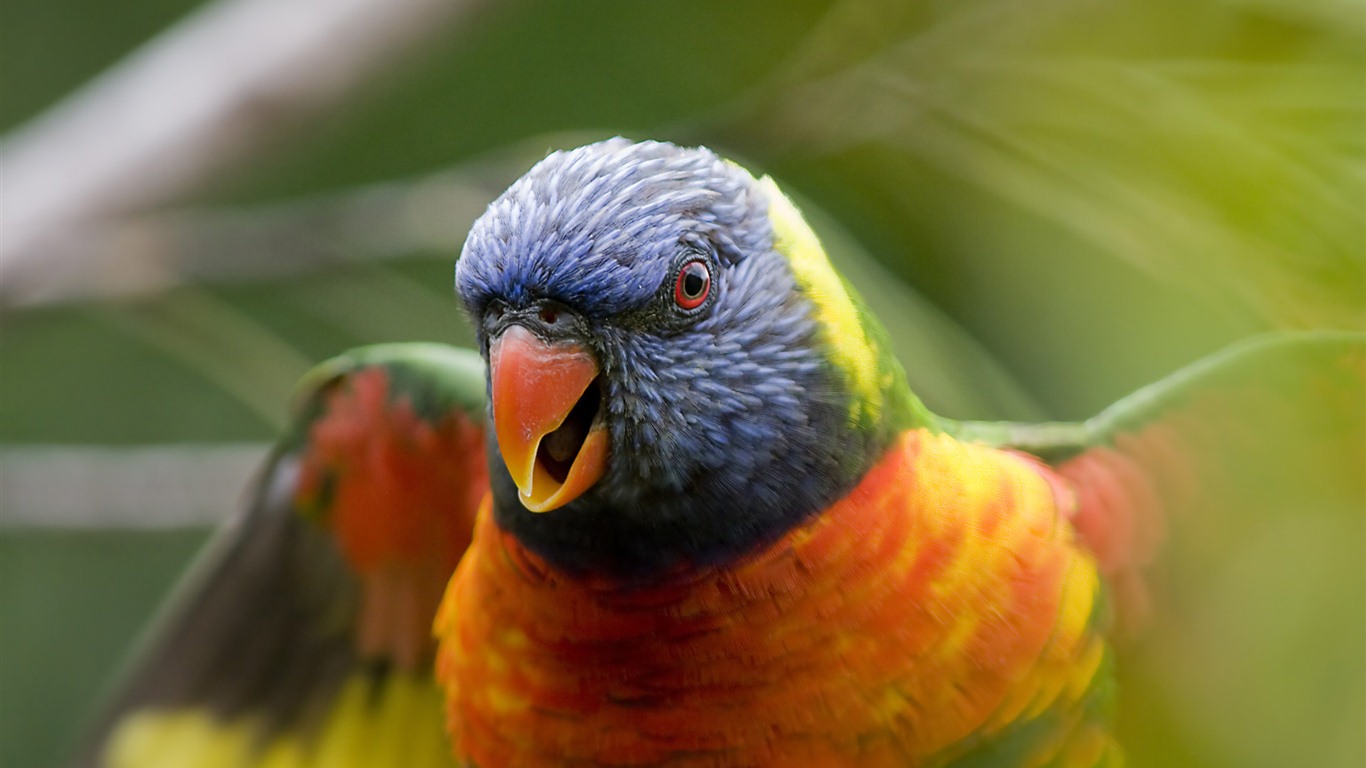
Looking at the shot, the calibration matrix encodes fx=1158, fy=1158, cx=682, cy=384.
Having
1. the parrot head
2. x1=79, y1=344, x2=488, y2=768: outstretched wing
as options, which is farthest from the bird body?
x1=79, y1=344, x2=488, y2=768: outstretched wing

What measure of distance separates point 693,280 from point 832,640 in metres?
0.39

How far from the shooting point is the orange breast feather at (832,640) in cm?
117

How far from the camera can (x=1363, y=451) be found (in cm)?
116

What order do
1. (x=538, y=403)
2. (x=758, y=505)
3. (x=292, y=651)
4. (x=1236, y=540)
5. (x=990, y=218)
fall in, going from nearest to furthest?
(x=990, y=218), (x=538, y=403), (x=758, y=505), (x=1236, y=540), (x=292, y=651)

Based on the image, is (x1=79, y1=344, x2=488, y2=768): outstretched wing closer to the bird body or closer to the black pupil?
the bird body

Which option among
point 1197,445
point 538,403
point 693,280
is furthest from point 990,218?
point 1197,445

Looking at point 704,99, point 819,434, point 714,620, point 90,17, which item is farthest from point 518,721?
point 90,17

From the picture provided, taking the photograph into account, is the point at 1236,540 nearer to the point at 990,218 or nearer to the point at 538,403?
the point at 990,218

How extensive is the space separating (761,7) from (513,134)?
2.47 metres

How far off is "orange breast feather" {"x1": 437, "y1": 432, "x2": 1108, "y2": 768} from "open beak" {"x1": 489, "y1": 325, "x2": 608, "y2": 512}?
0.15m

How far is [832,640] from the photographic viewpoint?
1.17 meters

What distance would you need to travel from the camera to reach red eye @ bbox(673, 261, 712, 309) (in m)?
1.10

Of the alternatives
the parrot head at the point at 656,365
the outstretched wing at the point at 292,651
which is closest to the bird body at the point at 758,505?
the parrot head at the point at 656,365

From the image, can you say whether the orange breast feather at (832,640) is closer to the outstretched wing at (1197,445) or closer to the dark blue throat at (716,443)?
the dark blue throat at (716,443)
